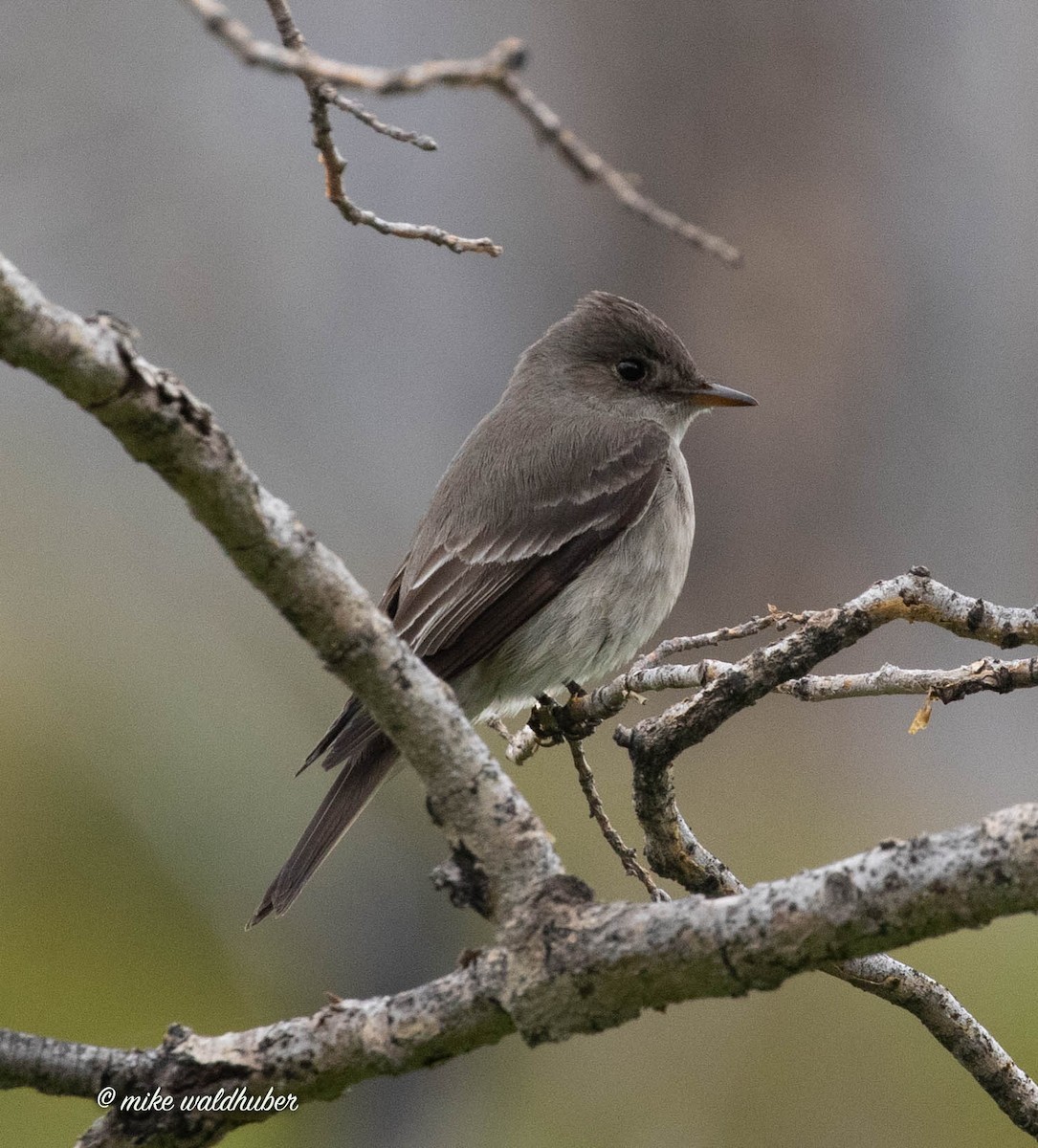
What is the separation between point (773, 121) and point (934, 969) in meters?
5.49

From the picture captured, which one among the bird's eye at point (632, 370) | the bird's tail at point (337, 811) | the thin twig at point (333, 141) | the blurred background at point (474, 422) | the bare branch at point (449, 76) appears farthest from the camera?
the blurred background at point (474, 422)

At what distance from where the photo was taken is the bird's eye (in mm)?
4676

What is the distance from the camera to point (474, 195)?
9492 mm

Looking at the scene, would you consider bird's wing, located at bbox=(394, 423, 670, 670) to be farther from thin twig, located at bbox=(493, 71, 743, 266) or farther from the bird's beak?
thin twig, located at bbox=(493, 71, 743, 266)

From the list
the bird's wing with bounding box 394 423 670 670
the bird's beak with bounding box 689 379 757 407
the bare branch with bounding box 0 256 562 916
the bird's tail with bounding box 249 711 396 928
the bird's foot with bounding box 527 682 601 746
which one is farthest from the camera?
the bird's beak with bounding box 689 379 757 407

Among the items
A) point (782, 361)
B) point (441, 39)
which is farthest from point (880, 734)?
point (441, 39)

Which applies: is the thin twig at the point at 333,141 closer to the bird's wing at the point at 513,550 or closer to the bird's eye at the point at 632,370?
the bird's wing at the point at 513,550

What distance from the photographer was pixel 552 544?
13.4 ft

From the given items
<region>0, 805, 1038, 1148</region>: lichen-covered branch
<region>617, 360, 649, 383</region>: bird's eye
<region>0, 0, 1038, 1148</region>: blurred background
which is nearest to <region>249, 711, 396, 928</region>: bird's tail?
<region>0, 805, 1038, 1148</region>: lichen-covered branch

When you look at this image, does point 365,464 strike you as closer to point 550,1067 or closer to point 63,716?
point 63,716

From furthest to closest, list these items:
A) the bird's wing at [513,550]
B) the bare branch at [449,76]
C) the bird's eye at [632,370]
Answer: the bird's eye at [632,370] < the bird's wing at [513,550] < the bare branch at [449,76]

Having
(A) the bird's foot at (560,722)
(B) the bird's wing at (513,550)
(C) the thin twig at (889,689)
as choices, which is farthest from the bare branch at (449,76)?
(B) the bird's wing at (513,550)

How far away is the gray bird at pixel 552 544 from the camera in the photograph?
389cm

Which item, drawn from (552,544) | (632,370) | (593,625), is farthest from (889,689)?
(632,370)
